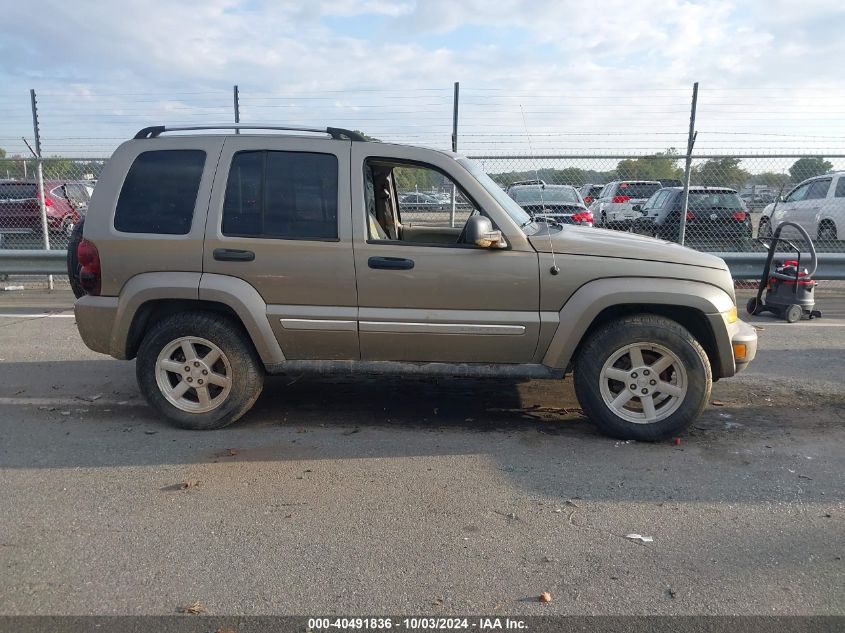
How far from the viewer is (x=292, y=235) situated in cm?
457

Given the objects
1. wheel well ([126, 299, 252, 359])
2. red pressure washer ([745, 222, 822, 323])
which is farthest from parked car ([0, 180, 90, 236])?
→ red pressure washer ([745, 222, 822, 323])

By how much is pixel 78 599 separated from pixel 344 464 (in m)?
1.68

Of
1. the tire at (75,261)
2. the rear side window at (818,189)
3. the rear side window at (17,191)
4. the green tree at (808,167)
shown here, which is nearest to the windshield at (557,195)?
the green tree at (808,167)

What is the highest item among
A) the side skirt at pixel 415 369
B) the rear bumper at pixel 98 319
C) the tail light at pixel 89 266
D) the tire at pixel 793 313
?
the tail light at pixel 89 266

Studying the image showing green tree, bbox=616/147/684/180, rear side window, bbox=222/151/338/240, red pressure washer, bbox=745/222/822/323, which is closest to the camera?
rear side window, bbox=222/151/338/240

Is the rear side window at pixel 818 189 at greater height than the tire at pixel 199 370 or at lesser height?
greater

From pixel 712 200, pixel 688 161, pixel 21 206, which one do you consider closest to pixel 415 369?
pixel 688 161

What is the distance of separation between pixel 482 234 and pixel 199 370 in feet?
7.03

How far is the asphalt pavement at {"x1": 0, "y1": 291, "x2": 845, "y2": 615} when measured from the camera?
2.91 m

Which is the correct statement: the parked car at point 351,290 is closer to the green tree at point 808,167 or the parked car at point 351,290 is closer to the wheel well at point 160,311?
the wheel well at point 160,311

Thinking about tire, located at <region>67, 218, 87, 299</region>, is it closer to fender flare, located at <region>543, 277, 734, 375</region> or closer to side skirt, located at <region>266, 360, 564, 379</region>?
side skirt, located at <region>266, 360, 564, 379</region>

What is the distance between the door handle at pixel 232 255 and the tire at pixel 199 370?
428 mm

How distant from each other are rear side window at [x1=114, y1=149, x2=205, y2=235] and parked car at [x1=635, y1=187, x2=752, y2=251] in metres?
8.95

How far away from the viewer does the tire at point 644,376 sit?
4426 mm
